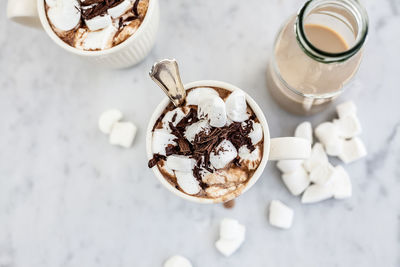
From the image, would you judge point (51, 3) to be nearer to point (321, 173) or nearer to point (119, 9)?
point (119, 9)

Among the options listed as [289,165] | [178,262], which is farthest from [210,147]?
[178,262]

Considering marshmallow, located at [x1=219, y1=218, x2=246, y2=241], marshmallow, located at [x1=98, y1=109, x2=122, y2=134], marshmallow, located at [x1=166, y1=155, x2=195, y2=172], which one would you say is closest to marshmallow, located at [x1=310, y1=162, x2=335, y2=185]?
marshmallow, located at [x1=219, y1=218, x2=246, y2=241]

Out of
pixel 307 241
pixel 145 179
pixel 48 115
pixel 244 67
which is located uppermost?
pixel 244 67

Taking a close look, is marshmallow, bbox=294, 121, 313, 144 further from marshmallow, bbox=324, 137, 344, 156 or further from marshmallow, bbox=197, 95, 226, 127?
marshmallow, bbox=197, 95, 226, 127

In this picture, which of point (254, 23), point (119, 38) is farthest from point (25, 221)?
point (254, 23)

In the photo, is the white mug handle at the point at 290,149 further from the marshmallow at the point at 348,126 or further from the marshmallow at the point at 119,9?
the marshmallow at the point at 119,9

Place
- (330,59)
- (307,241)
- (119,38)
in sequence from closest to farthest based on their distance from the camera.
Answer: (330,59), (119,38), (307,241)

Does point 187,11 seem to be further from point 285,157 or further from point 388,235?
point 388,235

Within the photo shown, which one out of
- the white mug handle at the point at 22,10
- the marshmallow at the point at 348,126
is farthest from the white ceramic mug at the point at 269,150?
the white mug handle at the point at 22,10
